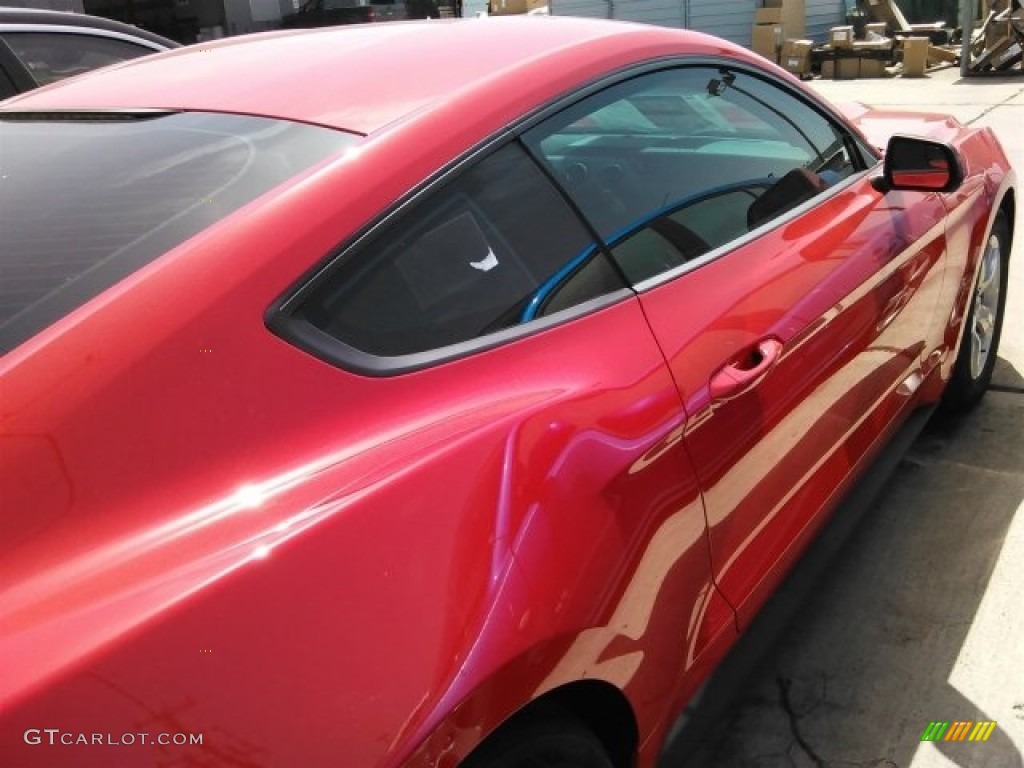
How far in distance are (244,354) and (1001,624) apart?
2381mm

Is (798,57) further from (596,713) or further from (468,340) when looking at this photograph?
(596,713)

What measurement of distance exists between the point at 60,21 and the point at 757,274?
3546 millimetres

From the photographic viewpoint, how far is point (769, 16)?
682 inches

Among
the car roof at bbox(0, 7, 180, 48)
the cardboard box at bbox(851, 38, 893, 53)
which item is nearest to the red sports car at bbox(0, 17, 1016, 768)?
the car roof at bbox(0, 7, 180, 48)

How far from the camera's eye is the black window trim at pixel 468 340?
142 cm

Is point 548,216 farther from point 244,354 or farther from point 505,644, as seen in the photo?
point 505,644

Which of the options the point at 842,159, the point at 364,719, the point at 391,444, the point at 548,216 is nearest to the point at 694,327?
the point at 548,216

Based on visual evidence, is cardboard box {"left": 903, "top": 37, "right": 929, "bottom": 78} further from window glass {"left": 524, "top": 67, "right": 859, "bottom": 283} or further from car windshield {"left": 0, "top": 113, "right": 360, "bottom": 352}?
car windshield {"left": 0, "top": 113, "right": 360, "bottom": 352}

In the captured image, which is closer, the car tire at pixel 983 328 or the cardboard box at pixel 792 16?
the car tire at pixel 983 328

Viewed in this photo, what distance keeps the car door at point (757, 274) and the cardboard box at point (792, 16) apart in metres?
16.8

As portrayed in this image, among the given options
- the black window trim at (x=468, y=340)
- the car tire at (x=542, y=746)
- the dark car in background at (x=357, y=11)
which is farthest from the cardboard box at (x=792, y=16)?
the car tire at (x=542, y=746)

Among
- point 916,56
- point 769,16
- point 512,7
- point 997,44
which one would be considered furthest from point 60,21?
point 512,7
